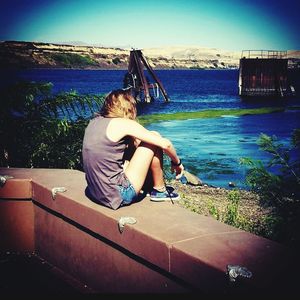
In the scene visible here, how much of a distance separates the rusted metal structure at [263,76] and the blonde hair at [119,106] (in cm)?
3973

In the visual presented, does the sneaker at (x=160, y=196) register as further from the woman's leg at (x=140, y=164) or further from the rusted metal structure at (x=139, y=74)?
the rusted metal structure at (x=139, y=74)

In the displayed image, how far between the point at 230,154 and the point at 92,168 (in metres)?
12.0

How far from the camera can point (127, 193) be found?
274 cm

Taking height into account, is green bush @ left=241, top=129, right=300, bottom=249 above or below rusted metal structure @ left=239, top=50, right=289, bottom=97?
below

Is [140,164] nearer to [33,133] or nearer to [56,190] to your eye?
[56,190]

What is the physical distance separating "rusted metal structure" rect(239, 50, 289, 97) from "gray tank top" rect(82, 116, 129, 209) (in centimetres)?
4001

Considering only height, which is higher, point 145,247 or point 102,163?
point 102,163

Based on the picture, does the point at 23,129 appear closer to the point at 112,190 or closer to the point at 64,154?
the point at 64,154

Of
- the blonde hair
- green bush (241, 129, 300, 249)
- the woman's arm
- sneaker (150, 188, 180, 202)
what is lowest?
green bush (241, 129, 300, 249)

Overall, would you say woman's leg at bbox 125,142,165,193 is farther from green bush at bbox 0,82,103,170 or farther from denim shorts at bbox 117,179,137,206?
green bush at bbox 0,82,103,170

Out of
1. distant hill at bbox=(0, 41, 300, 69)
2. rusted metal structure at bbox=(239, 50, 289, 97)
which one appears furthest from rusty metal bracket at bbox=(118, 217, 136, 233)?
distant hill at bbox=(0, 41, 300, 69)

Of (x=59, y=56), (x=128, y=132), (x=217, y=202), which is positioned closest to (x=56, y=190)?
(x=128, y=132)

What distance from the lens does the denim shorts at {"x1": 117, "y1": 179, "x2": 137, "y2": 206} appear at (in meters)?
2.72

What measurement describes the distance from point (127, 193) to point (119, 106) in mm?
710
